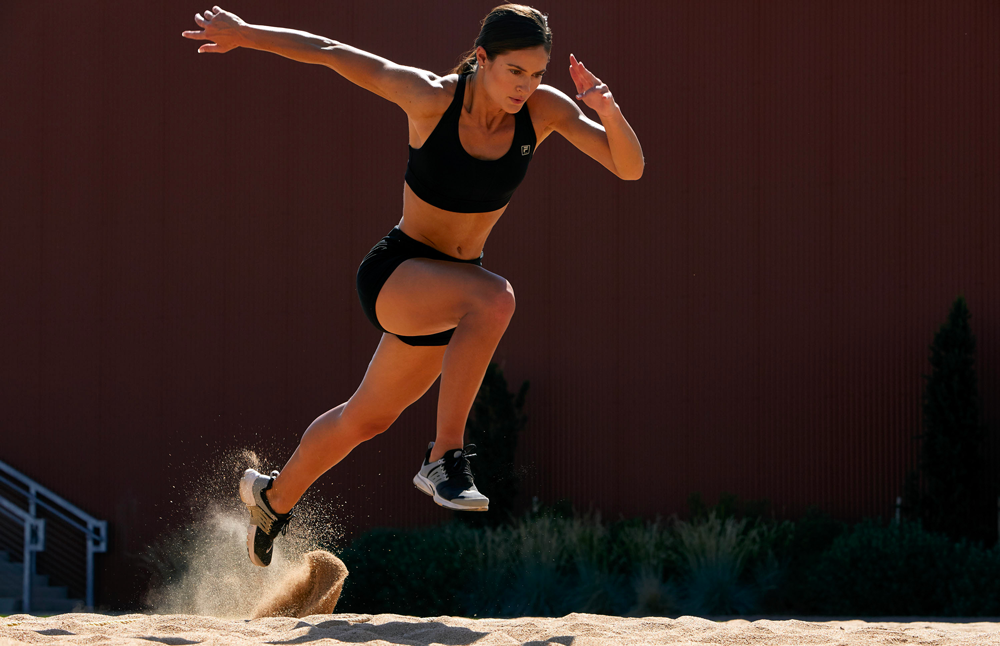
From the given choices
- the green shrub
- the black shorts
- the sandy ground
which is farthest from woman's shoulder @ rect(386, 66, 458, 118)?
the green shrub

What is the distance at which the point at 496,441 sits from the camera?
9.31 meters

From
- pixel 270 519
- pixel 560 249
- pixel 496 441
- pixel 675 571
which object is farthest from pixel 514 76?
pixel 560 249

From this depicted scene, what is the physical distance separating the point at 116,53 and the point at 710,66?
252 inches

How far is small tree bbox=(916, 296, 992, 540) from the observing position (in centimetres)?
828

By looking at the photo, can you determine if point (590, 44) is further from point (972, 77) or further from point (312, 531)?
point (312, 531)

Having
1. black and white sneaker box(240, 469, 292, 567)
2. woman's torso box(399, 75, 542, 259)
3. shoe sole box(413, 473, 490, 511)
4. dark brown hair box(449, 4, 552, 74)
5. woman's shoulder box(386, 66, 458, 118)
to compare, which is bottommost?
black and white sneaker box(240, 469, 292, 567)

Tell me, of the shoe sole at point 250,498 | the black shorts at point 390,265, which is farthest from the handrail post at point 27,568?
the black shorts at point 390,265

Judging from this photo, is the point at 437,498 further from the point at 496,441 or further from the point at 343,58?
the point at 496,441

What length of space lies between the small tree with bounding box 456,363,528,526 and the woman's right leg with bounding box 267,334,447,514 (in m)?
5.06

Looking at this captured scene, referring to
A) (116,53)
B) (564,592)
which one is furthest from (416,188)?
(116,53)

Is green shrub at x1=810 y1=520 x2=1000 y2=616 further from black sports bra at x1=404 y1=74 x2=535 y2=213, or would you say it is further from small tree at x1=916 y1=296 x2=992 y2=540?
black sports bra at x1=404 y1=74 x2=535 y2=213

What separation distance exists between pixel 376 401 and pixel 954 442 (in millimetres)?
6172

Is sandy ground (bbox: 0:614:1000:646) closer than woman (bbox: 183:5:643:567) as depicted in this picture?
No

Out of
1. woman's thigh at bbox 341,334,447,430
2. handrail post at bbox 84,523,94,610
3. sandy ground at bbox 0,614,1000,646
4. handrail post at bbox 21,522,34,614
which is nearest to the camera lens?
woman's thigh at bbox 341,334,447,430
